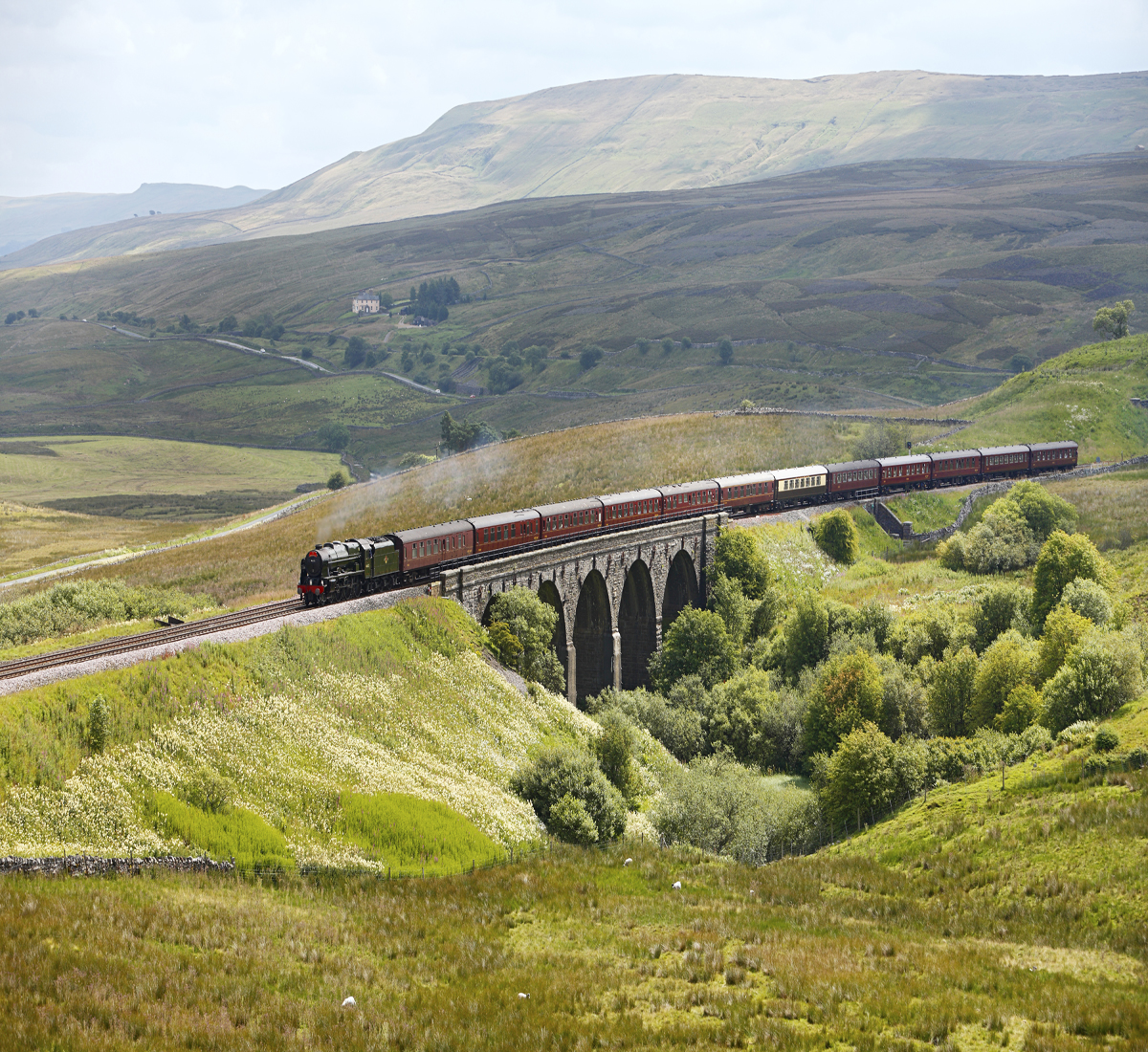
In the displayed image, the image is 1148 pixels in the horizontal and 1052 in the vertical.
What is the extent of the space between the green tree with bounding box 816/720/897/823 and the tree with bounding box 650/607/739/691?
781 inches

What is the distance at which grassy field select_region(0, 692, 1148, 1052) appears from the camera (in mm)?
19688

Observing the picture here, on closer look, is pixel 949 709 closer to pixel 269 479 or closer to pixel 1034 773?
pixel 1034 773

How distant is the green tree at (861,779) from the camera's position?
4303 centimetres

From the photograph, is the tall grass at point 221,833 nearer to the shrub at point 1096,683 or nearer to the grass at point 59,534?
the shrub at point 1096,683

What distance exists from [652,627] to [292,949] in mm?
46788

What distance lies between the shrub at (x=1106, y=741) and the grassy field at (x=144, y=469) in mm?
131165

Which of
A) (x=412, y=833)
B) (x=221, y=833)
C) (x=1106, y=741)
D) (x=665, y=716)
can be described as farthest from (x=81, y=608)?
(x=1106, y=741)

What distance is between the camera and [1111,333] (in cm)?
16088

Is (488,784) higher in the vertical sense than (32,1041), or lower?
lower

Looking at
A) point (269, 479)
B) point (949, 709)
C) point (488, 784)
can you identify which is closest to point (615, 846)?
point (488, 784)

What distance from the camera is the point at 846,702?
171ft

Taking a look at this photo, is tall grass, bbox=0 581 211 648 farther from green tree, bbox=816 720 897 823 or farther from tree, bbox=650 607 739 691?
green tree, bbox=816 720 897 823

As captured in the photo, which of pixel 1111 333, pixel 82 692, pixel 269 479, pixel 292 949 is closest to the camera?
pixel 292 949

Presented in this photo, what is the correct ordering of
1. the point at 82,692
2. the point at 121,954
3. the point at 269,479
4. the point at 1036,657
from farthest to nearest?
the point at 269,479, the point at 1036,657, the point at 82,692, the point at 121,954
